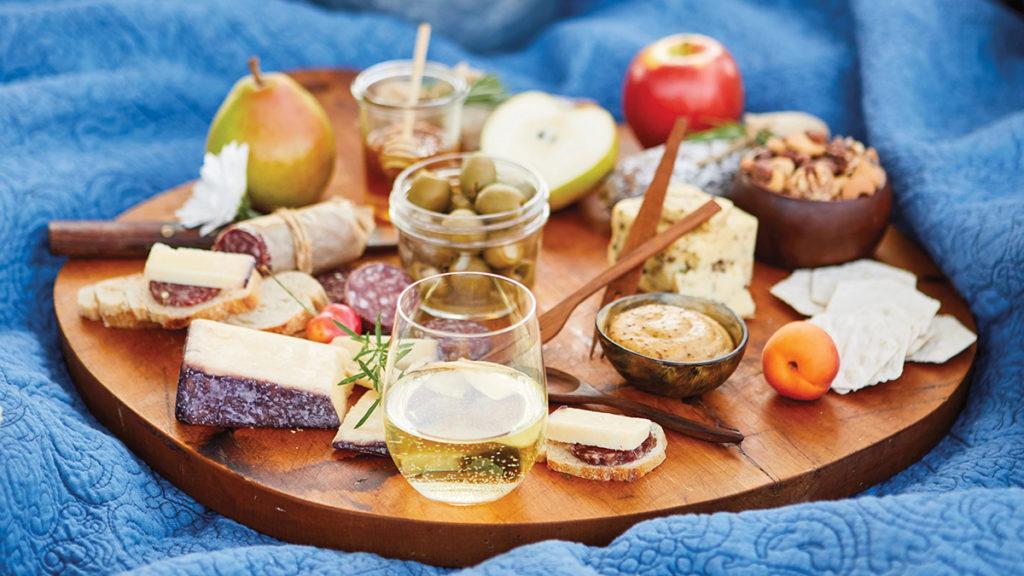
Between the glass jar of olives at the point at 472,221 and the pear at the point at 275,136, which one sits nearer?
→ the glass jar of olives at the point at 472,221

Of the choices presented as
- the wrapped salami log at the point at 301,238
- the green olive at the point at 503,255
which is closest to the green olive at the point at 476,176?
the green olive at the point at 503,255

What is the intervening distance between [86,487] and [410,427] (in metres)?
0.50

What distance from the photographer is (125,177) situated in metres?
2.27

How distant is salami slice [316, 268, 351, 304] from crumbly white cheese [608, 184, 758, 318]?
0.53m

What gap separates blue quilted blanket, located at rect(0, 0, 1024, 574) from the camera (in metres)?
1.24

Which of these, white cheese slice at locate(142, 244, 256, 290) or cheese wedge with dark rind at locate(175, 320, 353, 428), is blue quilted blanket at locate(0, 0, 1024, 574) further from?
white cheese slice at locate(142, 244, 256, 290)

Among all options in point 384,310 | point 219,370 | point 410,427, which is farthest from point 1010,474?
point 219,370

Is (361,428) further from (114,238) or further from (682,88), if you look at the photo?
(682,88)

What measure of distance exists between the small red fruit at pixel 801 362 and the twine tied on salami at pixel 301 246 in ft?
2.71

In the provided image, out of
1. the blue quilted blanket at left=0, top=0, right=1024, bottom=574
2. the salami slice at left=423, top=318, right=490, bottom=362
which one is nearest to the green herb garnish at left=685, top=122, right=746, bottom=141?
the blue quilted blanket at left=0, top=0, right=1024, bottom=574

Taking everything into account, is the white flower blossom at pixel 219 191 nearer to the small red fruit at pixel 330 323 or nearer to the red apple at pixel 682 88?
the small red fruit at pixel 330 323

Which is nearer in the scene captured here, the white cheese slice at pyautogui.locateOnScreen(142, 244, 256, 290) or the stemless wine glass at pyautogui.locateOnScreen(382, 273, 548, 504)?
the stemless wine glass at pyautogui.locateOnScreen(382, 273, 548, 504)

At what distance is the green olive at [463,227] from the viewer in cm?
180

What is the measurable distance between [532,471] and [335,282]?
665mm
